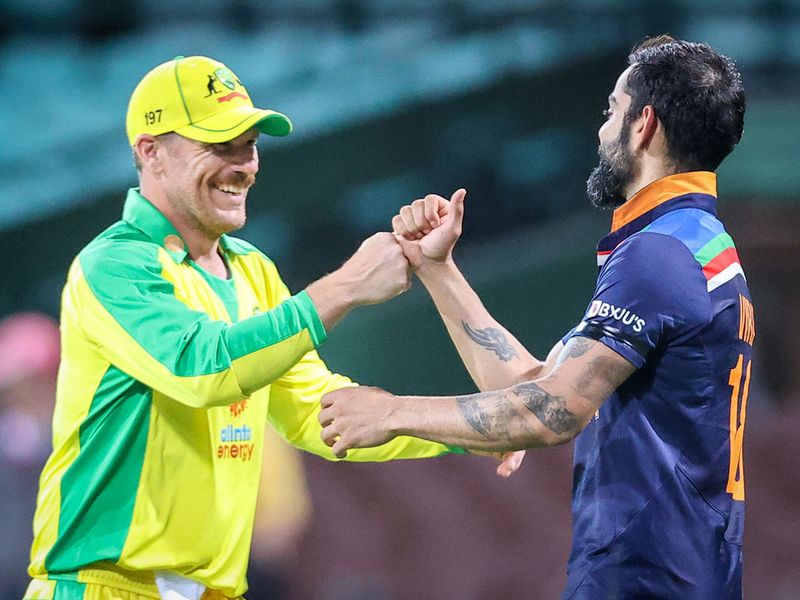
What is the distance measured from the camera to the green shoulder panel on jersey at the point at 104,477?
2.59 m

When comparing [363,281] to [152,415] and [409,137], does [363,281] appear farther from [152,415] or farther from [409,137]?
[409,137]

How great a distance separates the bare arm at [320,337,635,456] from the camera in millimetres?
2240

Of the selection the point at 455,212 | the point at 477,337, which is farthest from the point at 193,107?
the point at 477,337

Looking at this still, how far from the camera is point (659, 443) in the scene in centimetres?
230

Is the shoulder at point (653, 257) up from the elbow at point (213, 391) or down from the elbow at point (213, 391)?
up

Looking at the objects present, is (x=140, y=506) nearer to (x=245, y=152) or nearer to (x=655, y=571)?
(x=245, y=152)

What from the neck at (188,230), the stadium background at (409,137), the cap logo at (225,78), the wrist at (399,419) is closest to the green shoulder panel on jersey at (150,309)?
the neck at (188,230)

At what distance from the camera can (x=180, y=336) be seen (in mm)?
2467

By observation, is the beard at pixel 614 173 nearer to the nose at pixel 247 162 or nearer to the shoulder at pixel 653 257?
the shoulder at pixel 653 257

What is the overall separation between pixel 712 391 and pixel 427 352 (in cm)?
391

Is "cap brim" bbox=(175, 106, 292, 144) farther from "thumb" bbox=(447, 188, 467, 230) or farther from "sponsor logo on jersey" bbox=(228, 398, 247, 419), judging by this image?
"sponsor logo on jersey" bbox=(228, 398, 247, 419)

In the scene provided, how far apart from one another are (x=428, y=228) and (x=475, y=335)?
0.98 ft

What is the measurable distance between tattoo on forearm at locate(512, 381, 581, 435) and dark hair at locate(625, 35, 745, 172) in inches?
23.5

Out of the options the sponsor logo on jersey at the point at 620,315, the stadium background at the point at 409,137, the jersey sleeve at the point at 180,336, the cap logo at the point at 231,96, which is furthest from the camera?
the stadium background at the point at 409,137
